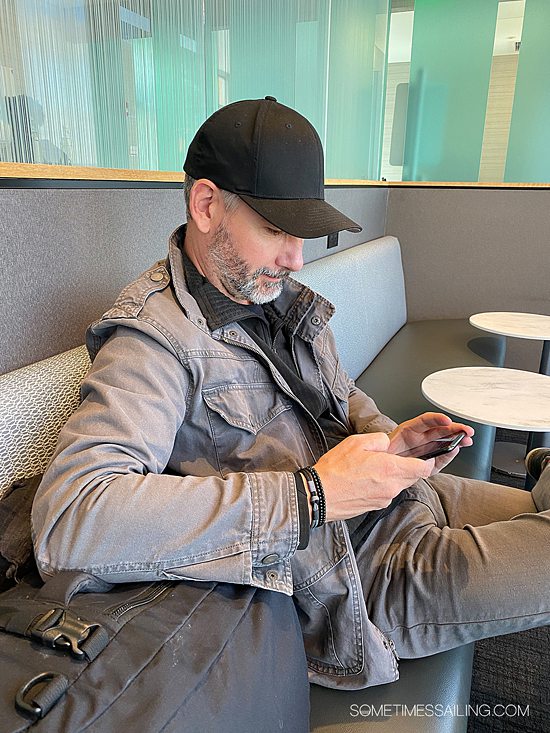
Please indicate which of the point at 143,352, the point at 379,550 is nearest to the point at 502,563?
the point at 379,550

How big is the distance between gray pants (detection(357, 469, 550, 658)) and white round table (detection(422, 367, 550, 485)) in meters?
0.47

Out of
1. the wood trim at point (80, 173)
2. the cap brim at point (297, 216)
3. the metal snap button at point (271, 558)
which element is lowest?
the metal snap button at point (271, 558)

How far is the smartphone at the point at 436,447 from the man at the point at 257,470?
0.07 feet

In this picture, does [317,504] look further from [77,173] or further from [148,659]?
[77,173]

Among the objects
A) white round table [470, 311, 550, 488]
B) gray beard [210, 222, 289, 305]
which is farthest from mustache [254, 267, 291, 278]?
white round table [470, 311, 550, 488]

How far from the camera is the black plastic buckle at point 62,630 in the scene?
0.54 m

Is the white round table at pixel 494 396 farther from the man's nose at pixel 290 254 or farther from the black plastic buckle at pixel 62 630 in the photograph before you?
the black plastic buckle at pixel 62 630

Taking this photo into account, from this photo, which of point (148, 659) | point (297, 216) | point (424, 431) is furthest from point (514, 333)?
point (148, 659)

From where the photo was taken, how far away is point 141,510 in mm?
694

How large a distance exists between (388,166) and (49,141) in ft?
9.53

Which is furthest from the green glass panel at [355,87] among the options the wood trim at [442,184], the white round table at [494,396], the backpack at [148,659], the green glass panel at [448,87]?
the backpack at [148,659]

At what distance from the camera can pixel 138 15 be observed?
1.29 m

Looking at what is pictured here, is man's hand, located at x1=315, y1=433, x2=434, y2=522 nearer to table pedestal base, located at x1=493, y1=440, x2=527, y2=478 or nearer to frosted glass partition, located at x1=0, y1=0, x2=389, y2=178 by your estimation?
frosted glass partition, located at x1=0, y1=0, x2=389, y2=178

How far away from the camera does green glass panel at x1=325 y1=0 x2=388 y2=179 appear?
2.64 meters
